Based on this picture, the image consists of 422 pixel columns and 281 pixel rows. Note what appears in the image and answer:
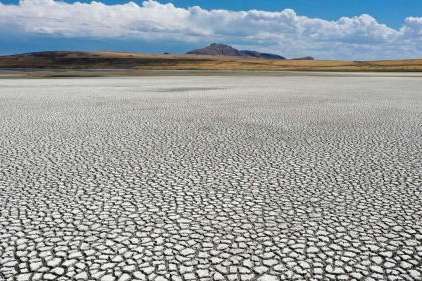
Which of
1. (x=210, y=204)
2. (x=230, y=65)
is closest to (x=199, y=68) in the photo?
(x=230, y=65)

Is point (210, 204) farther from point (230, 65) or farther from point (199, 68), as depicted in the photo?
point (230, 65)

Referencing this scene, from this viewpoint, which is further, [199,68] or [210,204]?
[199,68]

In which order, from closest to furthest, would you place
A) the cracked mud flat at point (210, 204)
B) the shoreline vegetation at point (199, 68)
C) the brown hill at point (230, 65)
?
the cracked mud flat at point (210, 204) → the shoreline vegetation at point (199, 68) → the brown hill at point (230, 65)

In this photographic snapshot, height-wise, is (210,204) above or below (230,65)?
below

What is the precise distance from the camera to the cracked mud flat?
2.74 metres

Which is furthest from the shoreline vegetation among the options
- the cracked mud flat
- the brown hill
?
the cracked mud flat

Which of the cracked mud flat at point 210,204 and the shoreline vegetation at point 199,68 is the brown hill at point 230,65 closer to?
the shoreline vegetation at point 199,68

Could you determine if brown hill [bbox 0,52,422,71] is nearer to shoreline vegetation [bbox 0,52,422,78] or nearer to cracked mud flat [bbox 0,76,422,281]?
shoreline vegetation [bbox 0,52,422,78]

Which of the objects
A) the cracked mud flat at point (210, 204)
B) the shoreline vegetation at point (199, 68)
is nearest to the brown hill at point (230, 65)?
the shoreline vegetation at point (199, 68)

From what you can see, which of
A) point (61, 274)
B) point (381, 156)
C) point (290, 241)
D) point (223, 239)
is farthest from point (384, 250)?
point (381, 156)

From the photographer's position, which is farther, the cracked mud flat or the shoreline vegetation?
the shoreline vegetation

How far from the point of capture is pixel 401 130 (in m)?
8.44

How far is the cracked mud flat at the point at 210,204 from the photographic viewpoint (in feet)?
9.00

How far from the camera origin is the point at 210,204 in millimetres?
3934
